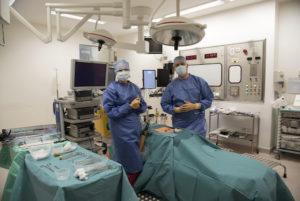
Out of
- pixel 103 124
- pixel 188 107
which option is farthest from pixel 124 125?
pixel 103 124

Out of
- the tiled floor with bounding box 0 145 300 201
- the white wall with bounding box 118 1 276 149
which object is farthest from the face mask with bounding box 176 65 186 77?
the white wall with bounding box 118 1 276 149

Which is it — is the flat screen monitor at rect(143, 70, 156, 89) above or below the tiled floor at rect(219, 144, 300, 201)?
above

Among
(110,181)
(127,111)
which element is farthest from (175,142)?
(110,181)

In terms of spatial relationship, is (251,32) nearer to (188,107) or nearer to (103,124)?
(188,107)

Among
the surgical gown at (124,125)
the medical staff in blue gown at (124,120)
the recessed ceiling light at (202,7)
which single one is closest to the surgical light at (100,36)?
the medical staff in blue gown at (124,120)

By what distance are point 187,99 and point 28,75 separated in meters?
3.95

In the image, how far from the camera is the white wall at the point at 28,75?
4.22 m

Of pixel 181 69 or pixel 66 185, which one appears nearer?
pixel 66 185

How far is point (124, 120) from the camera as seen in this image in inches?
79.3

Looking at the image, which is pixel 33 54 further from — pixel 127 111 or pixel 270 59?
pixel 270 59

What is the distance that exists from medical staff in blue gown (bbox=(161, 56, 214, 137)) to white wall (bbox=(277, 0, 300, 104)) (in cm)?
194

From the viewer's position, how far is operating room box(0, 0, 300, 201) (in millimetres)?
1292

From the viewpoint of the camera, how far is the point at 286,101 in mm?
3123

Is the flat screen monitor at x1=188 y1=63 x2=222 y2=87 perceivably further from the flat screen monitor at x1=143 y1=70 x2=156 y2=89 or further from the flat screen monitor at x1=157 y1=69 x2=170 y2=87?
the flat screen monitor at x1=143 y1=70 x2=156 y2=89
